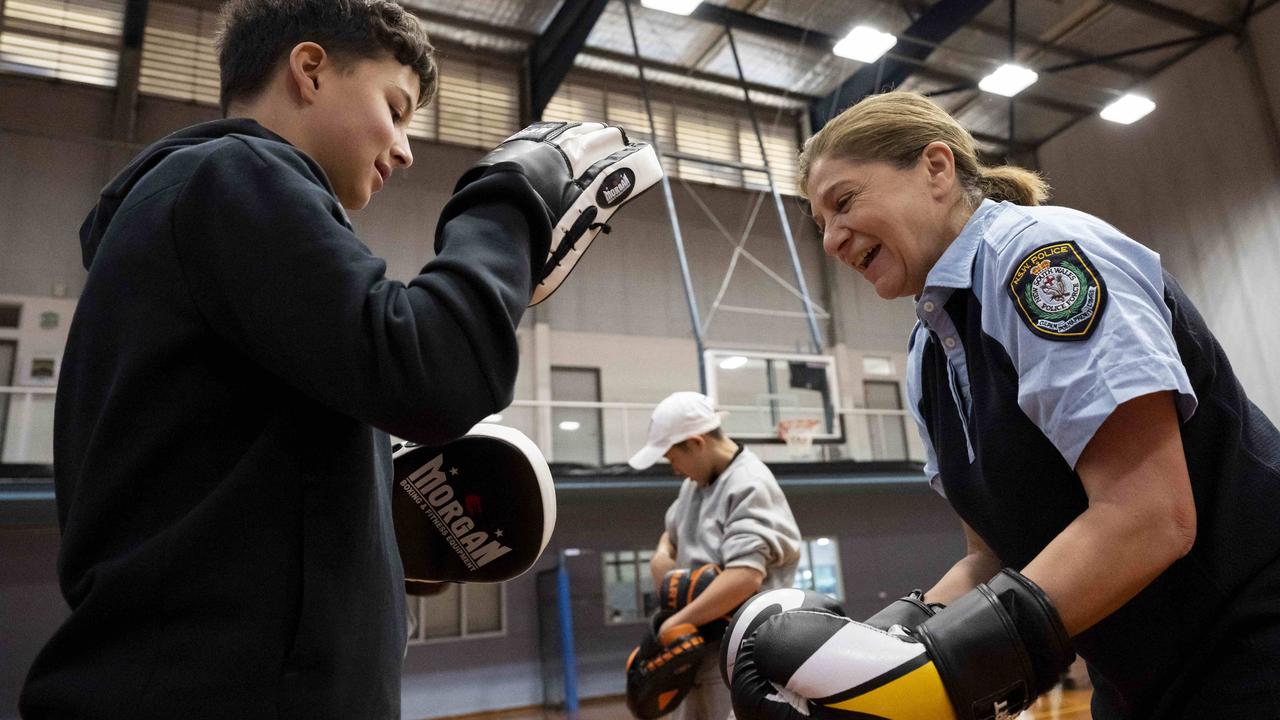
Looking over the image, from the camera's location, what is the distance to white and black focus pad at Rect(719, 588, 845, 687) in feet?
4.20

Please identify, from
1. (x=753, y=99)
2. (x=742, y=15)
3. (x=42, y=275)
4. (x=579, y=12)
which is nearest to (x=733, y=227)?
(x=753, y=99)

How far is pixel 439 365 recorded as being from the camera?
2.82ft

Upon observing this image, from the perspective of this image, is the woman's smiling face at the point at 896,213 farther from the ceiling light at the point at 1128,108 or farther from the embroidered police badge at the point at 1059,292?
the ceiling light at the point at 1128,108

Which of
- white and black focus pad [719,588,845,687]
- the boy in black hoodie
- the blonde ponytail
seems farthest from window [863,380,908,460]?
the boy in black hoodie

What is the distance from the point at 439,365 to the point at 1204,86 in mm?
16126

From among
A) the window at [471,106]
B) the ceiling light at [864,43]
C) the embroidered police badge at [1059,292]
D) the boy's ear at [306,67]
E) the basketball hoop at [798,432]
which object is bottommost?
the embroidered police badge at [1059,292]

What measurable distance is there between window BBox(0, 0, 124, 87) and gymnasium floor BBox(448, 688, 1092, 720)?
376 inches

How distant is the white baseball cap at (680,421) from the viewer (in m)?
3.46

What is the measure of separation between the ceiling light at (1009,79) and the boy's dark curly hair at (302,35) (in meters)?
11.1

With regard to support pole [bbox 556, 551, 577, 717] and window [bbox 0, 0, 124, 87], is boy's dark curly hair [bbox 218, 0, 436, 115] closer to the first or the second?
support pole [bbox 556, 551, 577, 717]

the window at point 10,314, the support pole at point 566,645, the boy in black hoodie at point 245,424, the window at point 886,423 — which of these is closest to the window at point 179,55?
the window at point 10,314

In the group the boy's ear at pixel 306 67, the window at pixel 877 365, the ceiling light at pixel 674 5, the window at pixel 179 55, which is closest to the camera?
the boy's ear at pixel 306 67

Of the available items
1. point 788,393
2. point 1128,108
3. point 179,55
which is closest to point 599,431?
point 788,393

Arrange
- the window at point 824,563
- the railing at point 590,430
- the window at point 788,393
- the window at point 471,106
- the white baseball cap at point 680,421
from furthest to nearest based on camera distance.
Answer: the window at point 471,106 → the window at point 824,563 → the window at point 788,393 → the railing at point 590,430 → the white baseball cap at point 680,421
